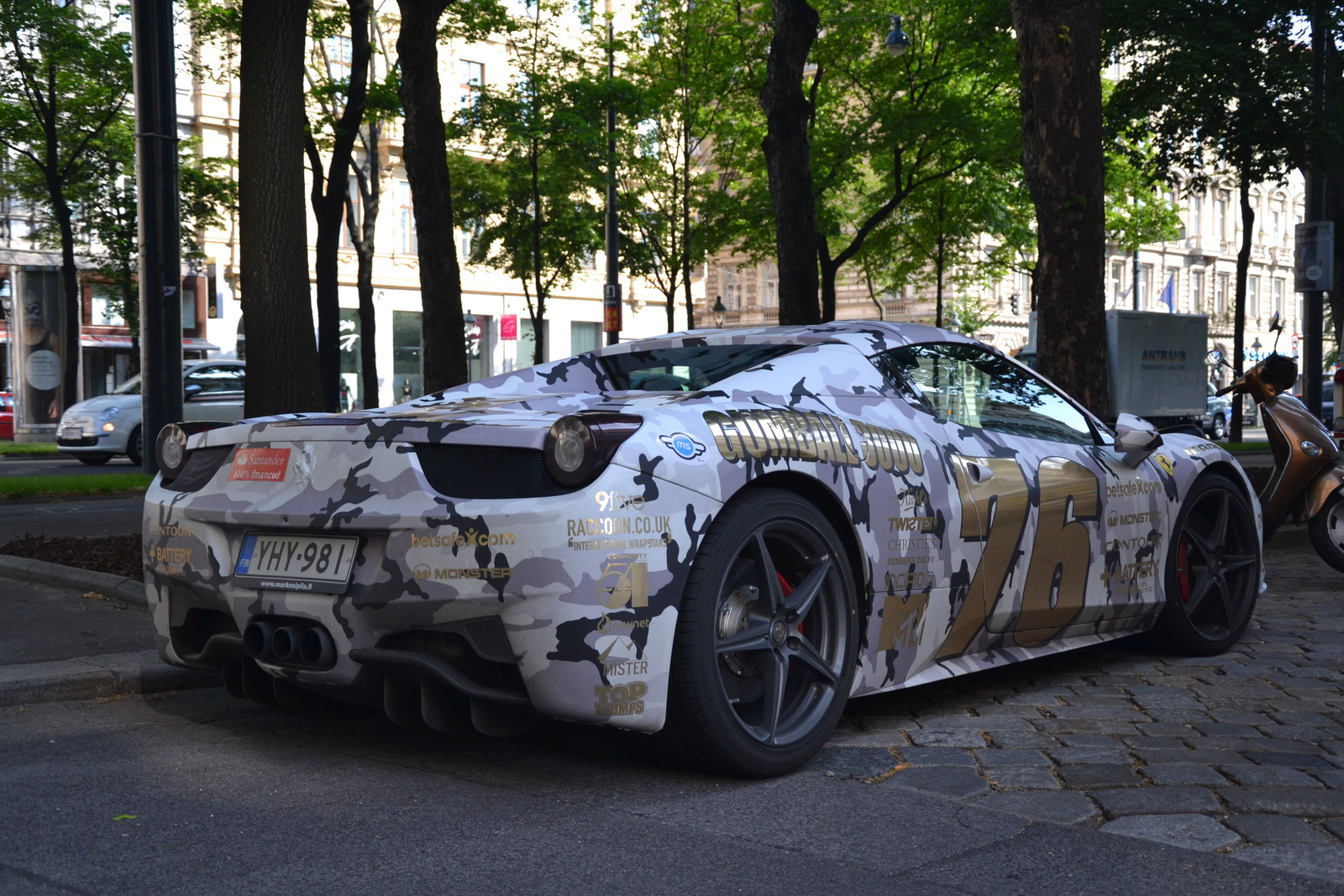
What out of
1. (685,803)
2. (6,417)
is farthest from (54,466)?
(685,803)

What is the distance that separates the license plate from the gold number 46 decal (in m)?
1.95

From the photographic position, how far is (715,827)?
331 centimetres

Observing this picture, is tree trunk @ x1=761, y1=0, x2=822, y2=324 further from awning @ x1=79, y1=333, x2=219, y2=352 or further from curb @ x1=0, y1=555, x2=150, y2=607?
awning @ x1=79, y1=333, x2=219, y2=352

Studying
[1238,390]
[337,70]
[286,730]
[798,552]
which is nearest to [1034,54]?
[1238,390]

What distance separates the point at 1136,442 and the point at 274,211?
5009 millimetres

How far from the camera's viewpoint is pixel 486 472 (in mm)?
3477

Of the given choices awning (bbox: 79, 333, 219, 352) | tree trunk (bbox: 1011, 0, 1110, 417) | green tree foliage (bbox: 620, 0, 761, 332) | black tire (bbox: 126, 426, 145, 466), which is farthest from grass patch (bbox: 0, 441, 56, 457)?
tree trunk (bbox: 1011, 0, 1110, 417)

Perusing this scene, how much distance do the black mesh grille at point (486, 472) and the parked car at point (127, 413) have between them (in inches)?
707

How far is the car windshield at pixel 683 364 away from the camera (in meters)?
4.44

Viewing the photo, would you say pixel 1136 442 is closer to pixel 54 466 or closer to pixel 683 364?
pixel 683 364

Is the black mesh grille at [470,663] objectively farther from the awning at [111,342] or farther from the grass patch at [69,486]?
the awning at [111,342]

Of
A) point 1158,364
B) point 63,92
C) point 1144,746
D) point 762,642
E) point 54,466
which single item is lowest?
point 54,466

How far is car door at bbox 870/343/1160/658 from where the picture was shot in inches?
179

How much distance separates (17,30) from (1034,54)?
20.3 m
